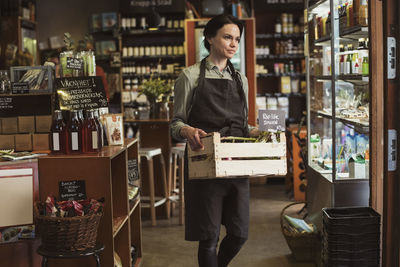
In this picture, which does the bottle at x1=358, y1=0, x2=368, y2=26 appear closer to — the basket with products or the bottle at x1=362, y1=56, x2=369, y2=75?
the bottle at x1=362, y1=56, x2=369, y2=75

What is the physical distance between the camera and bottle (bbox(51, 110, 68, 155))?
3.45m

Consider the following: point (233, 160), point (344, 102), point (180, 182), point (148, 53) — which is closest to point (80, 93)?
point (233, 160)

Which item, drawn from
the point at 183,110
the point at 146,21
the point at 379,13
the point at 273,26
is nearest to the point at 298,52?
the point at 273,26

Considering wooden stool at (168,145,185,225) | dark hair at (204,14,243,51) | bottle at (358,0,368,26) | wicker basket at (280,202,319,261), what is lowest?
wicker basket at (280,202,319,261)

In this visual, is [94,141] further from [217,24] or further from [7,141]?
[217,24]

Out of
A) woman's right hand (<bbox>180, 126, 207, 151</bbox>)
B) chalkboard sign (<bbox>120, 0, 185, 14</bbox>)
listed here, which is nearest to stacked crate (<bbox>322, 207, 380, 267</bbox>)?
woman's right hand (<bbox>180, 126, 207, 151</bbox>)

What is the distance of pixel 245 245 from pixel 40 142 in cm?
213

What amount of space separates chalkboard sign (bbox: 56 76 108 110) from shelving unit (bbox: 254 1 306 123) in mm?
5306

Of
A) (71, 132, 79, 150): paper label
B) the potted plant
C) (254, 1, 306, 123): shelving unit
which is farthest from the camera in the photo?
(254, 1, 306, 123): shelving unit

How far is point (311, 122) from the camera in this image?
17.6 ft

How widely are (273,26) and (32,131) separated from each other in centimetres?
602

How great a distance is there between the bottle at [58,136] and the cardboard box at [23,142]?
0.57m

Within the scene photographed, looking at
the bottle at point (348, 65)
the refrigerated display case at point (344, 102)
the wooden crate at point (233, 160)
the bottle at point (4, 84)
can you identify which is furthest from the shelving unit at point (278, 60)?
the wooden crate at point (233, 160)

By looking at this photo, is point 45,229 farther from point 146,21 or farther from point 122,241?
point 146,21
